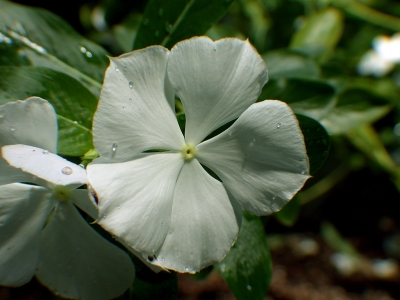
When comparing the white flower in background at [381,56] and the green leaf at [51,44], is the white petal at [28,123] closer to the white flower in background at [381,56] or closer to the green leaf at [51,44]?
the green leaf at [51,44]

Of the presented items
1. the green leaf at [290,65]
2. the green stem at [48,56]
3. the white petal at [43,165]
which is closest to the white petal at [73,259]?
the white petal at [43,165]

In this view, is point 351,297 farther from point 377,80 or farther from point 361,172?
point 377,80

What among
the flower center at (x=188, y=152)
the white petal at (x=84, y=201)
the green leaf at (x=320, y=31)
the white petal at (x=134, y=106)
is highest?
the green leaf at (x=320, y=31)

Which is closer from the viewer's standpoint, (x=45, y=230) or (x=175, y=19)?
(x=45, y=230)

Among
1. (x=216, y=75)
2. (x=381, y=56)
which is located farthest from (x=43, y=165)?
(x=381, y=56)

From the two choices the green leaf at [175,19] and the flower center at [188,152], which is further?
the green leaf at [175,19]

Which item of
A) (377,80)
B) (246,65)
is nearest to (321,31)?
(377,80)

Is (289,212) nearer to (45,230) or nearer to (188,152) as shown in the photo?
(188,152)
